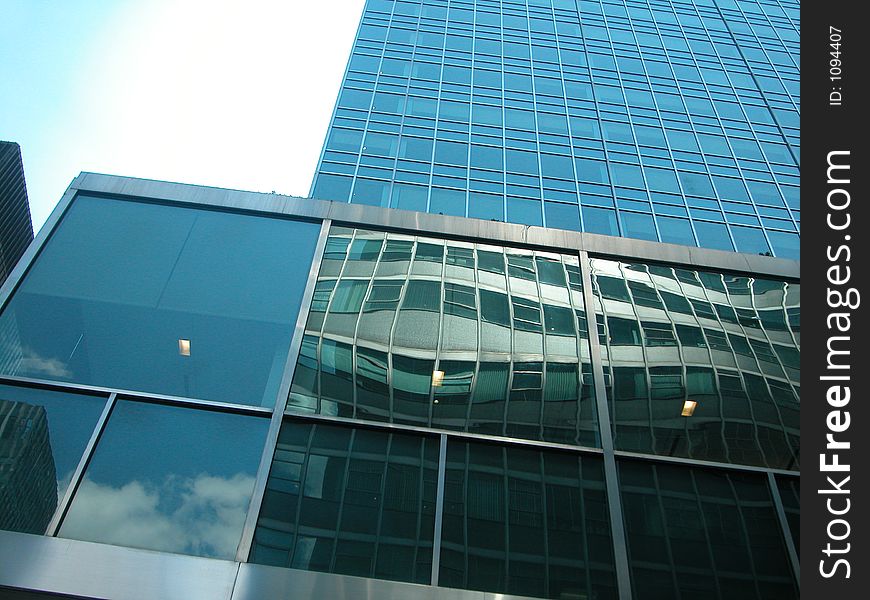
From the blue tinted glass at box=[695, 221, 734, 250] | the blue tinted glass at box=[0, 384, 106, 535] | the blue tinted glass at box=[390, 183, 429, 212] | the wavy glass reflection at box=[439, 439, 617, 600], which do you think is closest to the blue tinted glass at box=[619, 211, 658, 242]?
the blue tinted glass at box=[695, 221, 734, 250]

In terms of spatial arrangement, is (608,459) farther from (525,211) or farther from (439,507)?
(525,211)

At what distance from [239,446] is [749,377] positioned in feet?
20.8

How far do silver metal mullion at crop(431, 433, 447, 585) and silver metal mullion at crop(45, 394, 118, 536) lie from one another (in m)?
3.62

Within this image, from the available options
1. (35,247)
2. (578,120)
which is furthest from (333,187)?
(35,247)

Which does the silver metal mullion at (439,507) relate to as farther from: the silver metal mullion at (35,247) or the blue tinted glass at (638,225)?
the blue tinted glass at (638,225)

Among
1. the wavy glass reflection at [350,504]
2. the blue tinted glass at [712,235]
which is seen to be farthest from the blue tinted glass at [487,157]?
the wavy glass reflection at [350,504]

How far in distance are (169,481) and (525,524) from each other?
3739 mm

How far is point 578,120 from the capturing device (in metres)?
36.2

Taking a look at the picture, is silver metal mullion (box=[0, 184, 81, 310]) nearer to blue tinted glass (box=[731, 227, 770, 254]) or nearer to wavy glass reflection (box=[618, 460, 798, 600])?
wavy glass reflection (box=[618, 460, 798, 600])

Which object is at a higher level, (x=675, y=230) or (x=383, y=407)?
(x=675, y=230)

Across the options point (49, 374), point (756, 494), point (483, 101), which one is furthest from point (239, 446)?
point (483, 101)

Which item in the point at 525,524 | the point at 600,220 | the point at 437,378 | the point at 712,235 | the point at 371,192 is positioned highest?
the point at 371,192

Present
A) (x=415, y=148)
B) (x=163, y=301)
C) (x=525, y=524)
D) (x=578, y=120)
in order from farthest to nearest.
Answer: (x=578, y=120) < (x=415, y=148) < (x=163, y=301) < (x=525, y=524)

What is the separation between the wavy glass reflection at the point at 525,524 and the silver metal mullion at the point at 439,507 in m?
0.05
